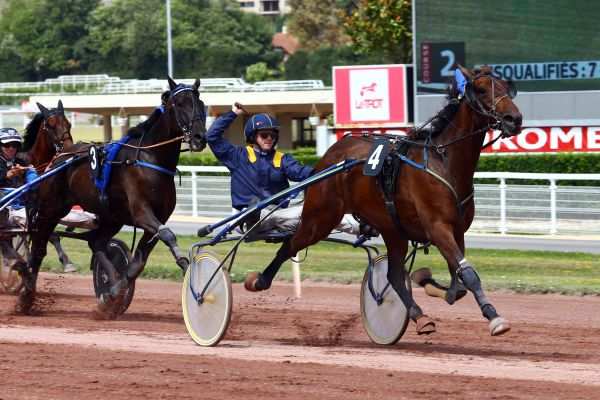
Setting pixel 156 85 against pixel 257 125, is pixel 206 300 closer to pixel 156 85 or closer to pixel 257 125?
pixel 257 125

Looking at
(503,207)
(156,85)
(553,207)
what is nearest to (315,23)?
(156,85)

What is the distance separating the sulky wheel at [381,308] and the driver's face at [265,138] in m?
1.12

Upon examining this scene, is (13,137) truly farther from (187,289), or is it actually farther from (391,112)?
(391,112)

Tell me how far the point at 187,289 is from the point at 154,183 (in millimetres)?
1251

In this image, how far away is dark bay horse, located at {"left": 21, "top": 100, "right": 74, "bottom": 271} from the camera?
11125 mm

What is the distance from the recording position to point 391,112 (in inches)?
1115

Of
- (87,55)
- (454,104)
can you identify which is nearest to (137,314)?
(454,104)

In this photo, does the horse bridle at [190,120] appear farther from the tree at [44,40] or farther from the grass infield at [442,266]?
the tree at [44,40]

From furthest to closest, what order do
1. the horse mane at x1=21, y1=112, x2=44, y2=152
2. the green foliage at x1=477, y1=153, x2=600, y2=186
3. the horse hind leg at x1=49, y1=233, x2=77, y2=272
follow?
the green foliage at x1=477, y1=153, x2=600, y2=186 → the horse hind leg at x1=49, y1=233, x2=77, y2=272 → the horse mane at x1=21, y1=112, x2=44, y2=152

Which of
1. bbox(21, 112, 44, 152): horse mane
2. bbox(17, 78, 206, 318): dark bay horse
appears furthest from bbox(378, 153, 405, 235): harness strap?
bbox(21, 112, 44, 152): horse mane

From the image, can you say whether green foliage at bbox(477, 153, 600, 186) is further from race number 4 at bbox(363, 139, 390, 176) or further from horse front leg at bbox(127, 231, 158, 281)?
race number 4 at bbox(363, 139, 390, 176)

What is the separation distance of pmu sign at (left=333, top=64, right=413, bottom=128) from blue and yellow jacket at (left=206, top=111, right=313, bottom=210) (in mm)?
19676

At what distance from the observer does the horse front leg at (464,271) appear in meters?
7.03

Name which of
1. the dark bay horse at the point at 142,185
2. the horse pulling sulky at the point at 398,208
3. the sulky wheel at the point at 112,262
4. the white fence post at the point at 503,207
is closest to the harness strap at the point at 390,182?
the horse pulling sulky at the point at 398,208
